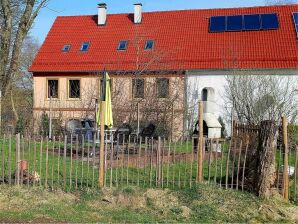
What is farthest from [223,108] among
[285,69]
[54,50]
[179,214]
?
[179,214]

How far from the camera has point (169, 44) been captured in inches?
1088

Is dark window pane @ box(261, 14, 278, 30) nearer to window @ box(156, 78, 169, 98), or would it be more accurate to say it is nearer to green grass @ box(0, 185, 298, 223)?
window @ box(156, 78, 169, 98)

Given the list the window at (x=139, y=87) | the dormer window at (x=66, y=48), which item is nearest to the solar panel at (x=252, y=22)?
the window at (x=139, y=87)

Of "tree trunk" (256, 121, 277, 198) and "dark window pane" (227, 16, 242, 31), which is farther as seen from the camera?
"dark window pane" (227, 16, 242, 31)

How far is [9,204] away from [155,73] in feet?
56.8

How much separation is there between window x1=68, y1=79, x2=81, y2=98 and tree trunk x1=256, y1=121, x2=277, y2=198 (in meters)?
21.1

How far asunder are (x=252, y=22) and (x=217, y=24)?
2.07 meters

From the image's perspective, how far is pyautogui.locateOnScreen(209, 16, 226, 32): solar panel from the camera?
2747cm

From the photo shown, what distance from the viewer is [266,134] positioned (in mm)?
8586

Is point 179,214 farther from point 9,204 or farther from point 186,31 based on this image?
point 186,31

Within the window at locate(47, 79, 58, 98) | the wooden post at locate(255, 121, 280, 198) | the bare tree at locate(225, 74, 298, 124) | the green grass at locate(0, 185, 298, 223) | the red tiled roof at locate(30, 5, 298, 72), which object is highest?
the red tiled roof at locate(30, 5, 298, 72)

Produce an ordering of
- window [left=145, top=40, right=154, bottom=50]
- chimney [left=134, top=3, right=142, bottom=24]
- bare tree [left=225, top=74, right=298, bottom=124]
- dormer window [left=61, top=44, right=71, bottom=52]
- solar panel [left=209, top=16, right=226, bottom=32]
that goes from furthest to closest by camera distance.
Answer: chimney [left=134, top=3, right=142, bottom=24]
dormer window [left=61, top=44, right=71, bottom=52]
window [left=145, top=40, right=154, bottom=50]
solar panel [left=209, top=16, right=226, bottom=32]
bare tree [left=225, top=74, right=298, bottom=124]

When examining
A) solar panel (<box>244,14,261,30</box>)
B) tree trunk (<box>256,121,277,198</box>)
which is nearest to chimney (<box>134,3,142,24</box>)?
solar panel (<box>244,14,261,30</box>)

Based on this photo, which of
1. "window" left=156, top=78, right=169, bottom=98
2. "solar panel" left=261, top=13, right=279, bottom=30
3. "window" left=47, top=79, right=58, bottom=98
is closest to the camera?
"window" left=156, top=78, right=169, bottom=98
